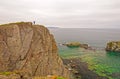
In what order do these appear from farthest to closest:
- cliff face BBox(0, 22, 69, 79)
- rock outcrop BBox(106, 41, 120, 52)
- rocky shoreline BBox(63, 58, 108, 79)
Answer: rock outcrop BBox(106, 41, 120, 52)
rocky shoreline BBox(63, 58, 108, 79)
cliff face BBox(0, 22, 69, 79)

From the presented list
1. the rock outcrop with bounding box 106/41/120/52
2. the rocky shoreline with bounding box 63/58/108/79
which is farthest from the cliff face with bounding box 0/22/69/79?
the rock outcrop with bounding box 106/41/120/52

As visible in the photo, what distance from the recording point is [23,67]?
43562mm

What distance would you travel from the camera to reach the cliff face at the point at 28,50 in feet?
140

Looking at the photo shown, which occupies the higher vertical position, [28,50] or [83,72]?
[28,50]

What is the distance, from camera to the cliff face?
4256 centimetres

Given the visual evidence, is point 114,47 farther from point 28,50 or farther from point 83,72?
point 28,50

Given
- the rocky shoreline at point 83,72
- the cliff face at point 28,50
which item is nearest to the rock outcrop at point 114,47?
the rocky shoreline at point 83,72

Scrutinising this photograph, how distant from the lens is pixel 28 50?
45.7 meters

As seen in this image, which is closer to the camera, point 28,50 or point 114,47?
point 28,50

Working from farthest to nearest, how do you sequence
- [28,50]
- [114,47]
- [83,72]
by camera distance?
[114,47] → [83,72] → [28,50]

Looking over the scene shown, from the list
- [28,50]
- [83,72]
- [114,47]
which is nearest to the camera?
[28,50]

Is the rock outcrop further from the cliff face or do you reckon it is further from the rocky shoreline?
the cliff face

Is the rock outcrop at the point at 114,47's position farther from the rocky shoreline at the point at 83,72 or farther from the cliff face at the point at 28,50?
the cliff face at the point at 28,50

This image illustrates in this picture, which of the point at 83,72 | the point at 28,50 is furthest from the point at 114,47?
A: the point at 28,50
